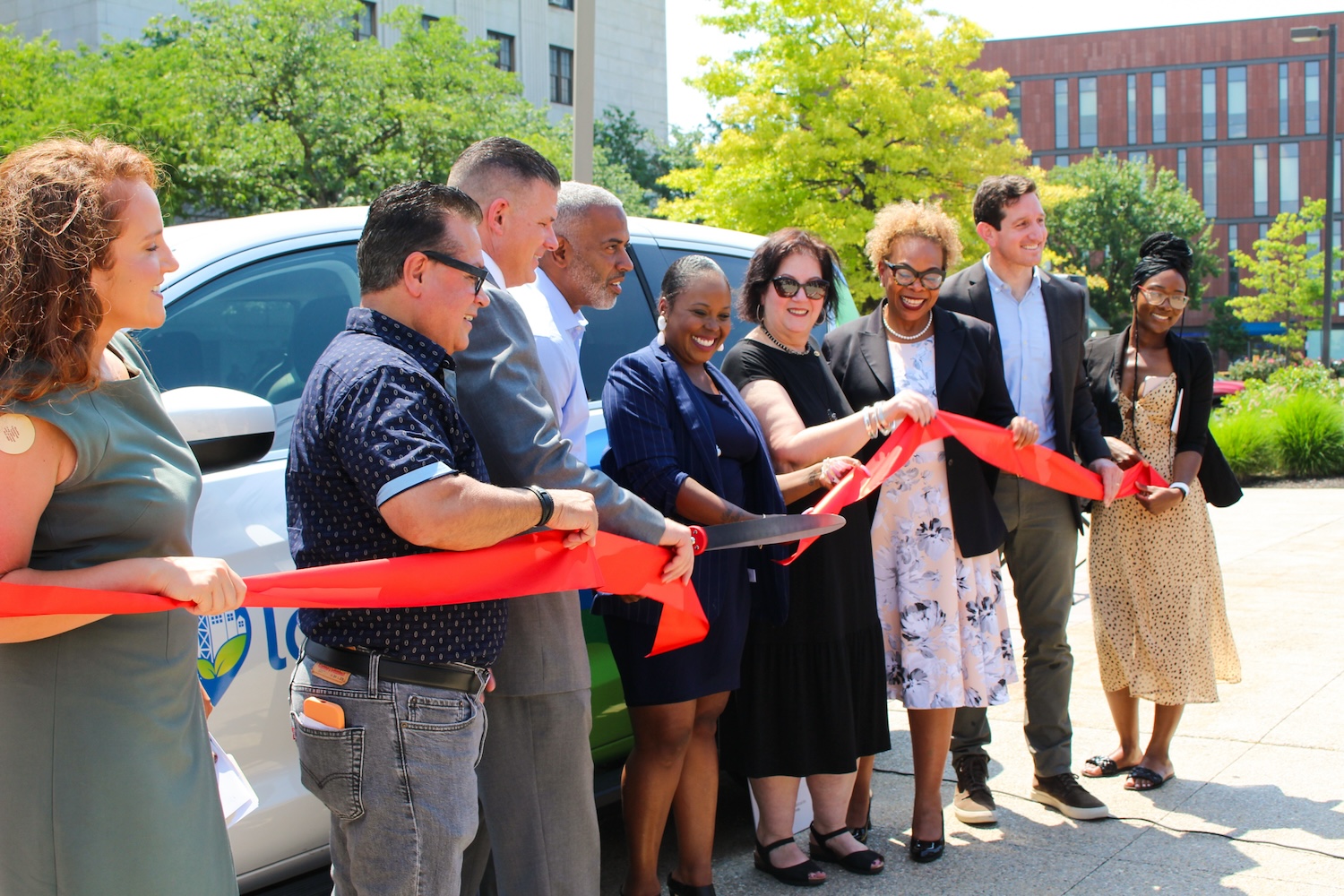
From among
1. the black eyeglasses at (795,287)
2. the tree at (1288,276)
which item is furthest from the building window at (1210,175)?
the black eyeglasses at (795,287)

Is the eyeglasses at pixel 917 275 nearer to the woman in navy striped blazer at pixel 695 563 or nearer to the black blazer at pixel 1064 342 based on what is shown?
the black blazer at pixel 1064 342

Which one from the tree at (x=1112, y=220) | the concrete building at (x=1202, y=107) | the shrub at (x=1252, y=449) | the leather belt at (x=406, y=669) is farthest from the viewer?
the concrete building at (x=1202, y=107)

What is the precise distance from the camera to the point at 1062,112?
7038 centimetres

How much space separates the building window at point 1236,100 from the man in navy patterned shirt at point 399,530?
7653 cm

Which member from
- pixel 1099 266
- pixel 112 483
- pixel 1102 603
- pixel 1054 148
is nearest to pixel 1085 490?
pixel 1102 603

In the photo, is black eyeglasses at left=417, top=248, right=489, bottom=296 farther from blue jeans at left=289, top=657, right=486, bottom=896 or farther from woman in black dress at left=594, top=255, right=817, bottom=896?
woman in black dress at left=594, top=255, right=817, bottom=896

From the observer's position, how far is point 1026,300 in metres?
4.55

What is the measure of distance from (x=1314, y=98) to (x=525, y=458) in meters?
77.8

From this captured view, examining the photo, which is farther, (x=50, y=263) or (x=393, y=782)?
(x=393, y=782)

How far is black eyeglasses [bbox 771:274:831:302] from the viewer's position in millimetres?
3836

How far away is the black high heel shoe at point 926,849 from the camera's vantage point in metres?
4.00

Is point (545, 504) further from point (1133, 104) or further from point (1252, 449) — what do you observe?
point (1133, 104)

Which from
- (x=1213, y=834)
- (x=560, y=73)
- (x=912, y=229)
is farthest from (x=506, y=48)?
(x=1213, y=834)

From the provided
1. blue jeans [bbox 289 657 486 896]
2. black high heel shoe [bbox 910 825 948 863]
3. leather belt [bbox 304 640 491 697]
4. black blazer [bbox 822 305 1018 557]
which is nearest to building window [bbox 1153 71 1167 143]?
black blazer [bbox 822 305 1018 557]
